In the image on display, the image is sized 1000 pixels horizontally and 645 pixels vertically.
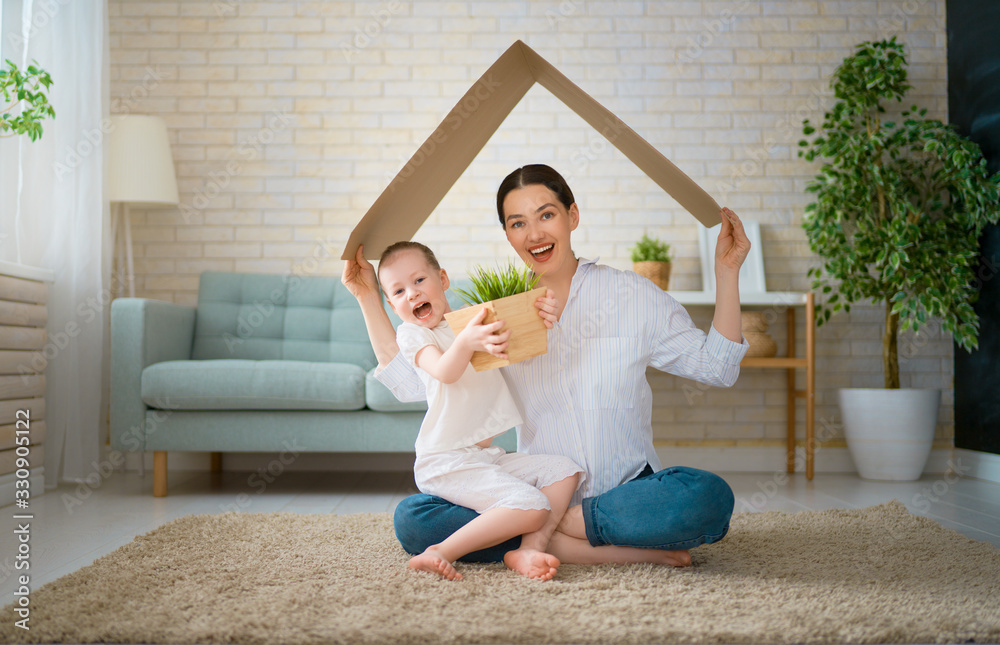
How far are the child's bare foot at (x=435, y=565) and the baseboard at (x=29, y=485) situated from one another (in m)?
1.74

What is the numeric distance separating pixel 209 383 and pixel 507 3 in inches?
93.8

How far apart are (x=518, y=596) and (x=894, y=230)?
2.67 meters

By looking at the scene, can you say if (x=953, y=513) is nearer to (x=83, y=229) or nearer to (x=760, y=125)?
(x=760, y=125)

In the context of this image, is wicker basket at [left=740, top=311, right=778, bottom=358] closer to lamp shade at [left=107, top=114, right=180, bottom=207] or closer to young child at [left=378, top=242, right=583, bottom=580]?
young child at [left=378, top=242, right=583, bottom=580]

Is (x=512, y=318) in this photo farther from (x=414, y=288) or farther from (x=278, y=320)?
(x=278, y=320)

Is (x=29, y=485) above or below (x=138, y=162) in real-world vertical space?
below

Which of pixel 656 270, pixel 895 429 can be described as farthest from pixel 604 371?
pixel 895 429

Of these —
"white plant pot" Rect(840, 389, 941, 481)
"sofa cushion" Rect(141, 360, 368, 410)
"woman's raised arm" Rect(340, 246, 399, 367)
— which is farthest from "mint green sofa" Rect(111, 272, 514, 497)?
"white plant pot" Rect(840, 389, 941, 481)

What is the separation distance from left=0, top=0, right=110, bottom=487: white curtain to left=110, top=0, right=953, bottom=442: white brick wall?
48 cm

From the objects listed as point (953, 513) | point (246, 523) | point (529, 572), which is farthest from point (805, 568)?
point (246, 523)

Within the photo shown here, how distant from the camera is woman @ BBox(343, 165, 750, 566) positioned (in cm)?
153

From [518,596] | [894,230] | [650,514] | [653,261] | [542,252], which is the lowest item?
[518,596]

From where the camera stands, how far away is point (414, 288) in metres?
1.58

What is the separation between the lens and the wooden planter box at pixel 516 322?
1408 millimetres
